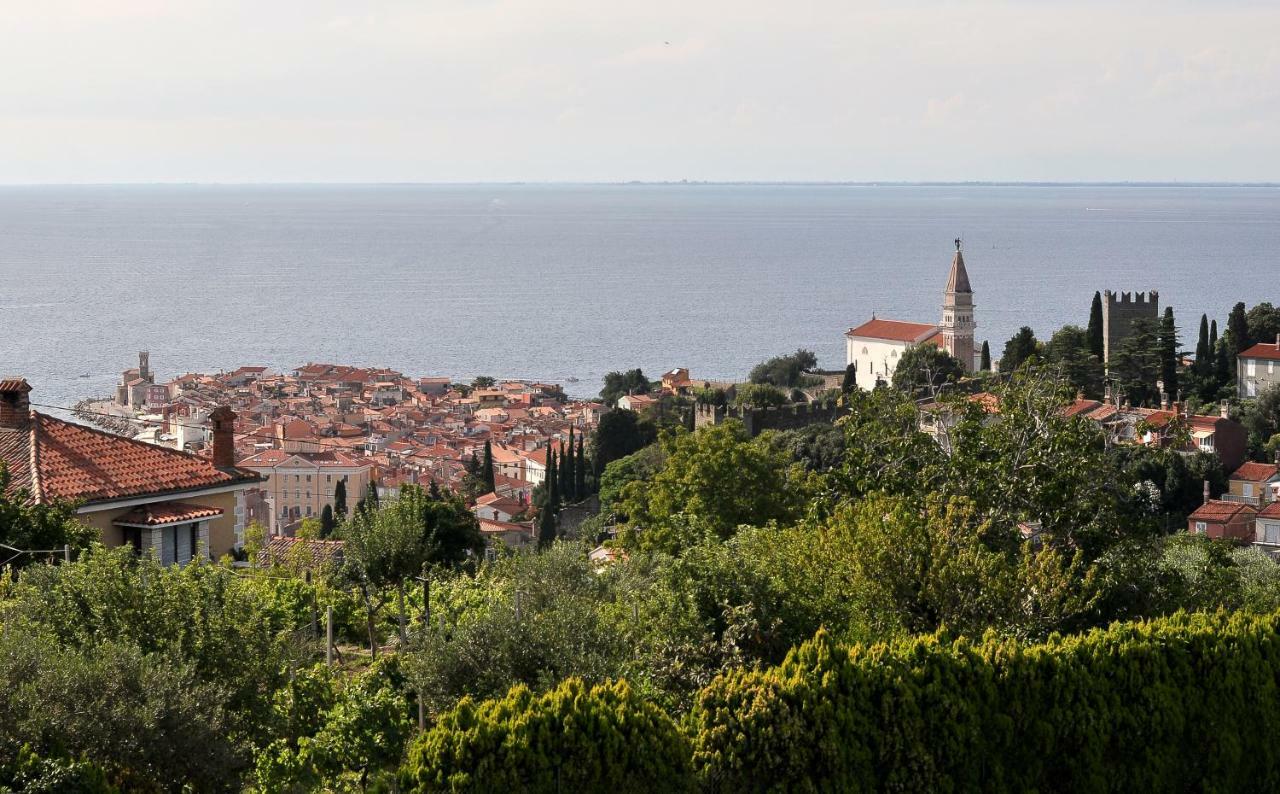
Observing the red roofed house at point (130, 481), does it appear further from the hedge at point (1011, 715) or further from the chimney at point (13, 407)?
the hedge at point (1011, 715)

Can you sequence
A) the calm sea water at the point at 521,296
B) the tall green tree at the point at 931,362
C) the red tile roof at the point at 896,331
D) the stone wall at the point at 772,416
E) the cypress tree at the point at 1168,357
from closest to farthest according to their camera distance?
the cypress tree at the point at 1168,357
the stone wall at the point at 772,416
the tall green tree at the point at 931,362
the red tile roof at the point at 896,331
the calm sea water at the point at 521,296

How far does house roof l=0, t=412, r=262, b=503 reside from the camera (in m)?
12.9

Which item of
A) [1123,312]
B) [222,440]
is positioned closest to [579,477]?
[1123,312]

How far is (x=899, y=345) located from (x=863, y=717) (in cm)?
6312

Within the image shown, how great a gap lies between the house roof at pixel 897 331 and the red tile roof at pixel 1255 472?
28.4m

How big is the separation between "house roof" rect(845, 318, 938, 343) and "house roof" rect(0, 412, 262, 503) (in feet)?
190

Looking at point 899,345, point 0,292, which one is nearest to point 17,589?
point 899,345

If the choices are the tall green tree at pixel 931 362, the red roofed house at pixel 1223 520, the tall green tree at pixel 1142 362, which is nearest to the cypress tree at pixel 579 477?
the tall green tree at pixel 931 362

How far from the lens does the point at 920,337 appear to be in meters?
70.6

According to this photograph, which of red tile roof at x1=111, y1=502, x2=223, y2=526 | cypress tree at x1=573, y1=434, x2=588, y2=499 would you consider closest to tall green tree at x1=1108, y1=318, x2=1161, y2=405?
cypress tree at x1=573, y1=434, x2=588, y2=499

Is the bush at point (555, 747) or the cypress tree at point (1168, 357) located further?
the cypress tree at point (1168, 357)

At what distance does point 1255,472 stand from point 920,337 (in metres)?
30.2

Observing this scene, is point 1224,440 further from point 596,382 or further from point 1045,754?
point 596,382

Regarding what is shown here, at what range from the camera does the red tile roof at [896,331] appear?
70.8 metres
